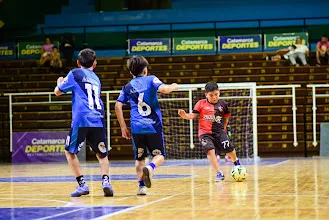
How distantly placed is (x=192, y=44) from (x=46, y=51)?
547 cm

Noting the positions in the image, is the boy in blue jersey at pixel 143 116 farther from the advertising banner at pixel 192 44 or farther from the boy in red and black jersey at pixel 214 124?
the advertising banner at pixel 192 44

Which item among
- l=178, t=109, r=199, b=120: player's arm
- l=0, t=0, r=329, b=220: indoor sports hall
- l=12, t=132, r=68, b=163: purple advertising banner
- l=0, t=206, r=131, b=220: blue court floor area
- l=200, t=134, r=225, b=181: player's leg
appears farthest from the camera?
l=12, t=132, r=68, b=163: purple advertising banner

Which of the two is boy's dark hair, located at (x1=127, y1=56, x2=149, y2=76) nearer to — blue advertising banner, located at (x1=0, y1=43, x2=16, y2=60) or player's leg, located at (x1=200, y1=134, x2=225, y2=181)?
player's leg, located at (x1=200, y1=134, x2=225, y2=181)

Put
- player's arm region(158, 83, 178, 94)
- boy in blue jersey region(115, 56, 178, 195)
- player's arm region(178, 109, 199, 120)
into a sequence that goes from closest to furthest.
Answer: player's arm region(158, 83, 178, 94) → boy in blue jersey region(115, 56, 178, 195) → player's arm region(178, 109, 199, 120)

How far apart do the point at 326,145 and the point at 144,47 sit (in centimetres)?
845

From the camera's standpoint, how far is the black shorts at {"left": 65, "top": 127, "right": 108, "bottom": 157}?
30.2ft

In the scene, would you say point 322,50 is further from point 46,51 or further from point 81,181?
point 81,181

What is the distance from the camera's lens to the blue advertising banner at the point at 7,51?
28.5 metres

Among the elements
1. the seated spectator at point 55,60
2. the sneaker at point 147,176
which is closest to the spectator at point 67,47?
the seated spectator at point 55,60

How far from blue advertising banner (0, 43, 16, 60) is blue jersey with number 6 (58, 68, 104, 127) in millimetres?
19749

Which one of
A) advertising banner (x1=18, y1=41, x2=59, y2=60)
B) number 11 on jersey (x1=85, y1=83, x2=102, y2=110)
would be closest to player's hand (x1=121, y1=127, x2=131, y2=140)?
number 11 on jersey (x1=85, y1=83, x2=102, y2=110)

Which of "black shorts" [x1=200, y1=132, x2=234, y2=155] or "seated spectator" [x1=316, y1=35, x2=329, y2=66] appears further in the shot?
"seated spectator" [x1=316, y1=35, x2=329, y2=66]

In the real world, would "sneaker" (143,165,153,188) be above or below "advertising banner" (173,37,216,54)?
below

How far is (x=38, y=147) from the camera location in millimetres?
23812
